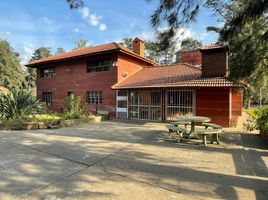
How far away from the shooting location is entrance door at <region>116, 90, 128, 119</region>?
1648 centimetres

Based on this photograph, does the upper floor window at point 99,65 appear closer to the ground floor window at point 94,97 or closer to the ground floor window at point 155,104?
the ground floor window at point 94,97

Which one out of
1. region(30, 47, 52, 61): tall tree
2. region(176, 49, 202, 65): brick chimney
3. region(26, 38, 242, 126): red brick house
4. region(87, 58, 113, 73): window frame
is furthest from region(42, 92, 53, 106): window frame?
region(30, 47, 52, 61): tall tree

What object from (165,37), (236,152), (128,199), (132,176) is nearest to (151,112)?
(236,152)

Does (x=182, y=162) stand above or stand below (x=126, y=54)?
below

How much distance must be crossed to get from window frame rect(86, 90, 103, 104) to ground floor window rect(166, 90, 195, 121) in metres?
6.24

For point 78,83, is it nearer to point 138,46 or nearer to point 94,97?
point 94,97

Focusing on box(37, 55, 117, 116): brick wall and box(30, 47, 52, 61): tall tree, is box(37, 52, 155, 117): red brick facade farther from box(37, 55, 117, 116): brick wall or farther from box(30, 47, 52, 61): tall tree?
box(30, 47, 52, 61): tall tree

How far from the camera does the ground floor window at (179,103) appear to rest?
13.8 m

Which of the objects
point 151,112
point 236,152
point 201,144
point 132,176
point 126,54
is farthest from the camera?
point 126,54

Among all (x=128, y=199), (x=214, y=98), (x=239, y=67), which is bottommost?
(x=128, y=199)

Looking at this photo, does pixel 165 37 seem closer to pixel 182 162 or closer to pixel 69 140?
pixel 182 162

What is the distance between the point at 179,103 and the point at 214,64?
127 inches

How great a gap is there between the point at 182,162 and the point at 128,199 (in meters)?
2.53

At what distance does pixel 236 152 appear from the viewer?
22.9 ft
